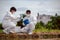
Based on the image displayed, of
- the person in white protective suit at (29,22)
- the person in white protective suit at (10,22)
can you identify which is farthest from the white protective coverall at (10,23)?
the person in white protective suit at (29,22)

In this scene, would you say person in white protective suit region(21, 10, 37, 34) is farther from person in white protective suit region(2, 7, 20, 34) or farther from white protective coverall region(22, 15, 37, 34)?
person in white protective suit region(2, 7, 20, 34)

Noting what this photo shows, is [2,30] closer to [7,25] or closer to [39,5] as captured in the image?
[7,25]

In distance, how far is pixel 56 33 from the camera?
301 cm

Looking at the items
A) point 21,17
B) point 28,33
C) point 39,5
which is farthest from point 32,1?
point 28,33

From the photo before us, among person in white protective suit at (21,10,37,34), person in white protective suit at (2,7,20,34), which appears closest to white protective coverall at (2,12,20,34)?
person in white protective suit at (2,7,20,34)

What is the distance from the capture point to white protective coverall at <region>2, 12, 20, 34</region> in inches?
118

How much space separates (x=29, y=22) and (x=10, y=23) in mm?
309

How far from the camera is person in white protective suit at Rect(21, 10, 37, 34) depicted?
2.99m

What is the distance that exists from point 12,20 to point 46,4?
615 millimetres

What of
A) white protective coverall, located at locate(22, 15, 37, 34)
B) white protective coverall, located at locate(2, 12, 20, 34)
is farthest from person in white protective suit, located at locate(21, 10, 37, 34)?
white protective coverall, located at locate(2, 12, 20, 34)

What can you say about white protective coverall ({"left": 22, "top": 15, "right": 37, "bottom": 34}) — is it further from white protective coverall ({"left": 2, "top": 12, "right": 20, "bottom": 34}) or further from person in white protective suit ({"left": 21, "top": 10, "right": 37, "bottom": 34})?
white protective coverall ({"left": 2, "top": 12, "right": 20, "bottom": 34})

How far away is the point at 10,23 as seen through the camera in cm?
300

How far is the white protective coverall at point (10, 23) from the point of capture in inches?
118

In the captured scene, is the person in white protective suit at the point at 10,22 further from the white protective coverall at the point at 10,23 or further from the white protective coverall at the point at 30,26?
the white protective coverall at the point at 30,26
